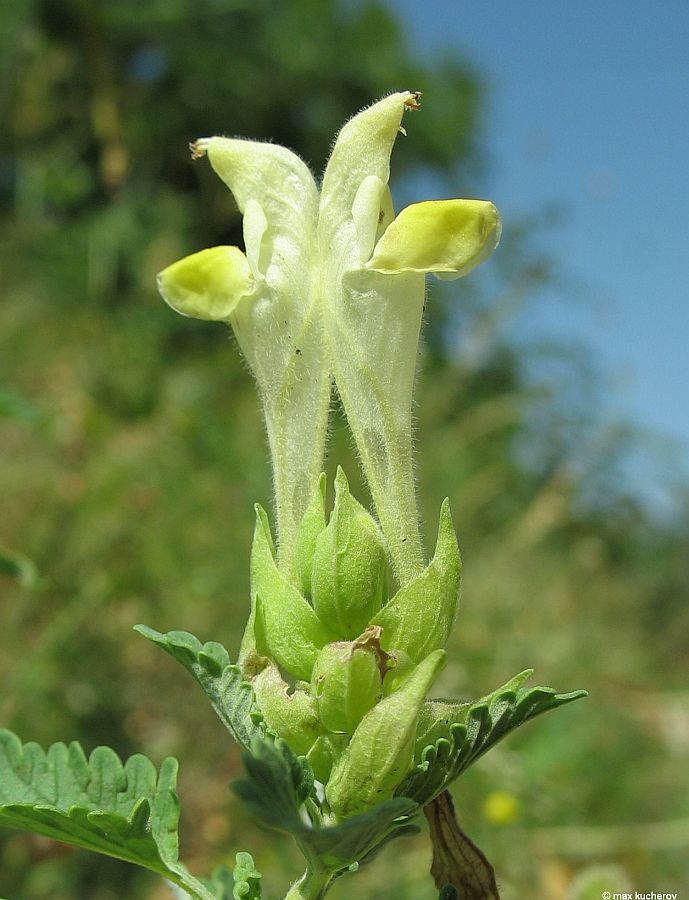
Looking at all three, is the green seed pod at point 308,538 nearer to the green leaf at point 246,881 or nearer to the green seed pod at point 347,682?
the green seed pod at point 347,682

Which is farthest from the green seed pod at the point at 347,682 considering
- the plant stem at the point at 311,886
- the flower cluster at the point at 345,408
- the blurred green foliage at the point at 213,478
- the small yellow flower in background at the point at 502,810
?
the small yellow flower in background at the point at 502,810

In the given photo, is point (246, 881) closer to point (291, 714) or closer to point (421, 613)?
point (291, 714)

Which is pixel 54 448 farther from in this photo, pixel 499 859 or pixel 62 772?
pixel 62 772

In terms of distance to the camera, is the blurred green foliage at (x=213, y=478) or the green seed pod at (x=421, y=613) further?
the blurred green foliage at (x=213, y=478)

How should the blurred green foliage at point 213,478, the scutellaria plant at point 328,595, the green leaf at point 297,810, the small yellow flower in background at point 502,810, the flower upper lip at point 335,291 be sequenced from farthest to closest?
the blurred green foliage at point 213,478, the small yellow flower in background at point 502,810, the flower upper lip at point 335,291, the scutellaria plant at point 328,595, the green leaf at point 297,810

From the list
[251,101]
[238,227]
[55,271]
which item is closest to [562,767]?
[55,271]
